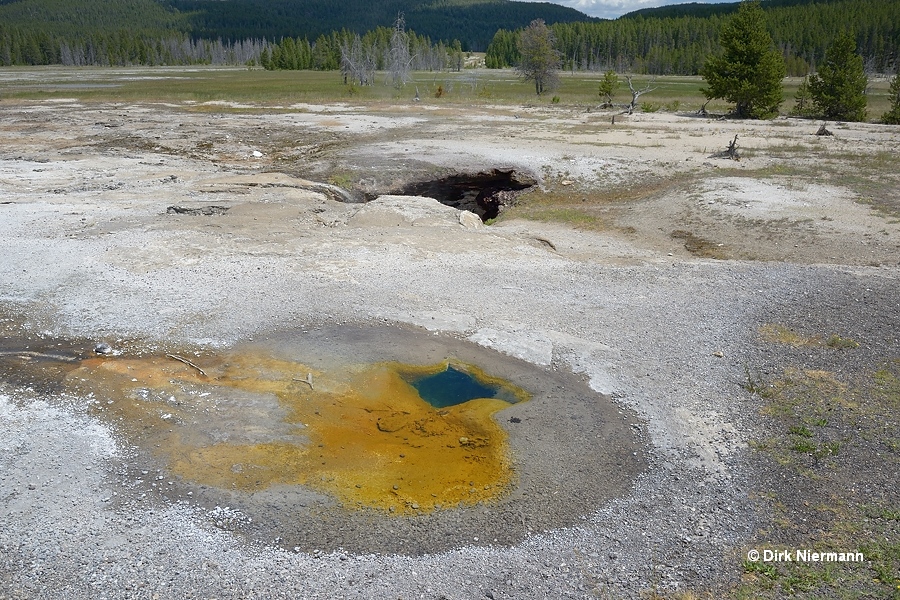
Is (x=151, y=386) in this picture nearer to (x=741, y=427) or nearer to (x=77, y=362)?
(x=77, y=362)

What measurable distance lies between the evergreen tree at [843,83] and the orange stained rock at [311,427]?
133 feet

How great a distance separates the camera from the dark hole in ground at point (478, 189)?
22.8 metres

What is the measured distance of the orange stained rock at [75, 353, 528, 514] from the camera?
7.26 meters

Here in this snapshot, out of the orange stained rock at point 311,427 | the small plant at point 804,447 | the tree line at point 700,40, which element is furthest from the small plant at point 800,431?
the tree line at point 700,40

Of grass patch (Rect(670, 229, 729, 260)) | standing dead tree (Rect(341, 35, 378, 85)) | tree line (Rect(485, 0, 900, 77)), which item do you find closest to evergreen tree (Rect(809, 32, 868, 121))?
grass patch (Rect(670, 229, 729, 260))

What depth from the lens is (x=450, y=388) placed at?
9.48 metres

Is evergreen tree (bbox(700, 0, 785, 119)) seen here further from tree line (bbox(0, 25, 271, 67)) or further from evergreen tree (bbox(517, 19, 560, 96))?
tree line (bbox(0, 25, 271, 67))

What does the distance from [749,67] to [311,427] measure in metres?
40.8

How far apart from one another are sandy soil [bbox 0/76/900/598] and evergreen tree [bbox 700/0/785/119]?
14.4 m

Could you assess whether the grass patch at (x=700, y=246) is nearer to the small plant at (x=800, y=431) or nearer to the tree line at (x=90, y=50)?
the small plant at (x=800, y=431)

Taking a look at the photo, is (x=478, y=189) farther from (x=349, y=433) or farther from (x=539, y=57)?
(x=539, y=57)

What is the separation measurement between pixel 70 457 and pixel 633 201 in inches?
713

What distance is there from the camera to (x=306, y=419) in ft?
27.6

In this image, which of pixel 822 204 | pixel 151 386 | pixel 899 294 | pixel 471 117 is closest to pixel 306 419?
pixel 151 386
